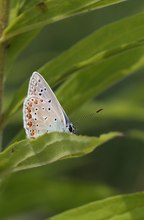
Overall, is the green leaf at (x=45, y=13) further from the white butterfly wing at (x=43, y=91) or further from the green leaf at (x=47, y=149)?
the green leaf at (x=47, y=149)

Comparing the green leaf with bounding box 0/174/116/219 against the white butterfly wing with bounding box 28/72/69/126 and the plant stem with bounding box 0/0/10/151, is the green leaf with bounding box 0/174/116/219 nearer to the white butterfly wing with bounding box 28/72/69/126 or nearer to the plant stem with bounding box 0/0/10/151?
the white butterfly wing with bounding box 28/72/69/126

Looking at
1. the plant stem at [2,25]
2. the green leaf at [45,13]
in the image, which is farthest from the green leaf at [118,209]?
the green leaf at [45,13]

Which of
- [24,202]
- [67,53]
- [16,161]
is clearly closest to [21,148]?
[16,161]

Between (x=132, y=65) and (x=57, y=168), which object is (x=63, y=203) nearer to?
(x=57, y=168)

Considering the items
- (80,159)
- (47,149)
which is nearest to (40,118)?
(47,149)

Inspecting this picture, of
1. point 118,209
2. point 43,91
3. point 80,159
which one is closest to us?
point 118,209

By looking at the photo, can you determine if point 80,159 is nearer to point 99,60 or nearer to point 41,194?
point 41,194
